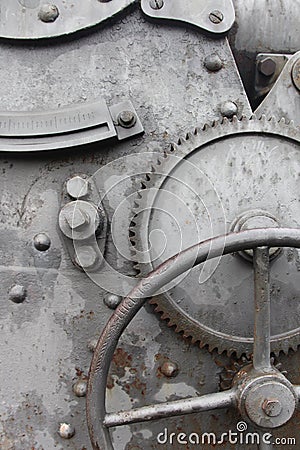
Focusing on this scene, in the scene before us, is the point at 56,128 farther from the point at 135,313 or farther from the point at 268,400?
the point at 268,400

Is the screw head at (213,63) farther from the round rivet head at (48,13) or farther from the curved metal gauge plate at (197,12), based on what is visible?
the round rivet head at (48,13)

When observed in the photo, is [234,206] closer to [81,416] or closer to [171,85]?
[171,85]

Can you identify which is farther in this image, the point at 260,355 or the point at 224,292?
the point at 224,292

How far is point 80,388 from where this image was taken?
1043 millimetres

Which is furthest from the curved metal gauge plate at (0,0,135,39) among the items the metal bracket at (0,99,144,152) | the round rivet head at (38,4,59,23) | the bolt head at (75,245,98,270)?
the bolt head at (75,245,98,270)

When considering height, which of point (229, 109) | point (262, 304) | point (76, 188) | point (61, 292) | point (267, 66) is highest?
point (267, 66)

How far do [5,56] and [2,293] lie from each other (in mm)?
392

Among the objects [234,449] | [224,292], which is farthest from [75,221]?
[234,449]

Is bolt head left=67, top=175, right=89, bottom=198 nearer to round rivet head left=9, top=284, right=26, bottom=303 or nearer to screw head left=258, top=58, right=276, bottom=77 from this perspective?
round rivet head left=9, top=284, right=26, bottom=303

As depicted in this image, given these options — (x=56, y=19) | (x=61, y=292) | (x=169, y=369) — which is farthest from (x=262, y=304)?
(x=56, y=19)

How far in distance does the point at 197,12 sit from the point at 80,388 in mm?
655

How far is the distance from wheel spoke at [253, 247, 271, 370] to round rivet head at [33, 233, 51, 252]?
1.16 feet

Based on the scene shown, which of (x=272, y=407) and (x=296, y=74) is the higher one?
(x=296, y=74)

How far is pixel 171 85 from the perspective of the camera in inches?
42.8
